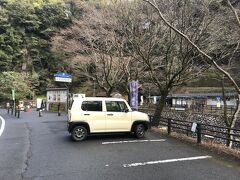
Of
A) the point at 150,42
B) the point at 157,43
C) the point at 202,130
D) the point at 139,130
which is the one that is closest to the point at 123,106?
the point at 139,130

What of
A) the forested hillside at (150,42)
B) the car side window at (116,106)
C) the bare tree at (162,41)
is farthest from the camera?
the bare tree at (162,41)

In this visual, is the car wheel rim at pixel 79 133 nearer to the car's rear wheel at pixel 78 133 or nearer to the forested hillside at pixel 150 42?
the car's rear wheel at pixel 78 133

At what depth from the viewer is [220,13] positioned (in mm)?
14523

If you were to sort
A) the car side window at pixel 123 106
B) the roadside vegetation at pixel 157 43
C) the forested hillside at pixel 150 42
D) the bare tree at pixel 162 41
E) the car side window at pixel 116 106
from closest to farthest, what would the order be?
1. the car side window at pixel 116 106
2. the car side window at pixel 123 106
3. the roadside vegetation at pixel 157 43
4. the forested hillside at pixel 150 42
5. the bare tree at pixel 162 41

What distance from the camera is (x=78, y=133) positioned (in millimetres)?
11352

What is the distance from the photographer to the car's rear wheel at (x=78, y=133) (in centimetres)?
1132

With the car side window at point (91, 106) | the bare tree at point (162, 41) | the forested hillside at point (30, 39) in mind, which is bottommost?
the car side window at point (91, 106)

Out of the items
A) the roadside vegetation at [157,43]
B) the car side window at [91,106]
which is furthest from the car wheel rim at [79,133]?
the roadside vegetation at [157,43]

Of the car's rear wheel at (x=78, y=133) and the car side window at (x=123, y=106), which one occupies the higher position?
the car side window at (x=123, y=106)

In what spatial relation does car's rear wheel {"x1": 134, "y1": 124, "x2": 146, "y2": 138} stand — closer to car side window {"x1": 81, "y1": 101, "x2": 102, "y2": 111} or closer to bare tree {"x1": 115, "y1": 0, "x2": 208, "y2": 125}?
car side window {"x1": 81, "y1": 101, "x2": 102, "y2": 111}

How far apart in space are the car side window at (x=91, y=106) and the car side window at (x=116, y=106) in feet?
1.08

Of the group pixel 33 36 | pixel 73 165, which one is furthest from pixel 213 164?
pixel 33 36

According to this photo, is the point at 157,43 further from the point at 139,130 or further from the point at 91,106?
the point at 91,106

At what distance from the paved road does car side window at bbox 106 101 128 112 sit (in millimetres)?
1311
